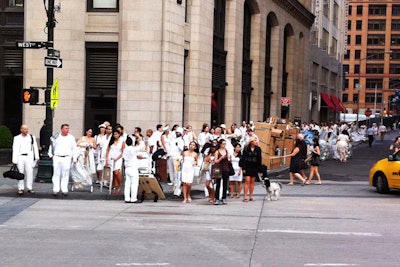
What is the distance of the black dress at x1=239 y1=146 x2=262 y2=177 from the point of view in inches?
664

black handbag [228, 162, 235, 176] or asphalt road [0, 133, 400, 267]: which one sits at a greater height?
black handbag [228, 162, 235, 176]

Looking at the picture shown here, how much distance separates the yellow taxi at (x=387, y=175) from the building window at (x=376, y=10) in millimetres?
125872

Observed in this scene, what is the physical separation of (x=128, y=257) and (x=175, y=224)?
3.36 m

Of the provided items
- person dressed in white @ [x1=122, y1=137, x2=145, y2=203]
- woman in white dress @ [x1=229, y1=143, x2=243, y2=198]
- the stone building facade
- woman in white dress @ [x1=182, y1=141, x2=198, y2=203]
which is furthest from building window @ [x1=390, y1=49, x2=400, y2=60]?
person dressed in white @ [x1=122, y1=137, x2=145, y2=203]

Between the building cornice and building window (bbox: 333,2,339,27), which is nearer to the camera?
the building cornice

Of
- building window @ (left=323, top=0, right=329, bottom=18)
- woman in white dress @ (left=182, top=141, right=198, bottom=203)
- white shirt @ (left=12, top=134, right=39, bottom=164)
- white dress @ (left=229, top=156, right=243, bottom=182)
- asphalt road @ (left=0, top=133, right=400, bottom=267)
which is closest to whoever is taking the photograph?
asphalt road @ (left=0, top=133, right=400, bottom=267)

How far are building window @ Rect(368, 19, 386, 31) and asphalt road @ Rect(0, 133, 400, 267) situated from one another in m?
127

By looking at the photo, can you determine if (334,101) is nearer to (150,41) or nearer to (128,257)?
(150,41)

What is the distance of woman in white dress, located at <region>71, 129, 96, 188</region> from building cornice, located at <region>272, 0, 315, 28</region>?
28402mm

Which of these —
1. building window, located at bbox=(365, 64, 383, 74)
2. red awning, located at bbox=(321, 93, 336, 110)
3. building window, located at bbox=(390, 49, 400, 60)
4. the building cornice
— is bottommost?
red awning, located at bbox=(321, 93, 336, 110)

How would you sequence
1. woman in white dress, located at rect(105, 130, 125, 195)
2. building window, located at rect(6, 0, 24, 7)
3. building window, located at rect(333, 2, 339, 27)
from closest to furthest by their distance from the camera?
1. woman in white dress, located at rect(105, 130, 125, 195)
2. building window, located at rect(6, 0, 24, 7)
3. building window, located at rect(333, 2, 339, 27)

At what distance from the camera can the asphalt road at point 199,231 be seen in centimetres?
939

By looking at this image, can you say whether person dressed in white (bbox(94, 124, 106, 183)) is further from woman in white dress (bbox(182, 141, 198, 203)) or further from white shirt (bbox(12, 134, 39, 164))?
woman in white dress (bbox(182, 141, 198, 203))

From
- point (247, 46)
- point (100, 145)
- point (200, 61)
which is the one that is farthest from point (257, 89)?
point (100, 145)
